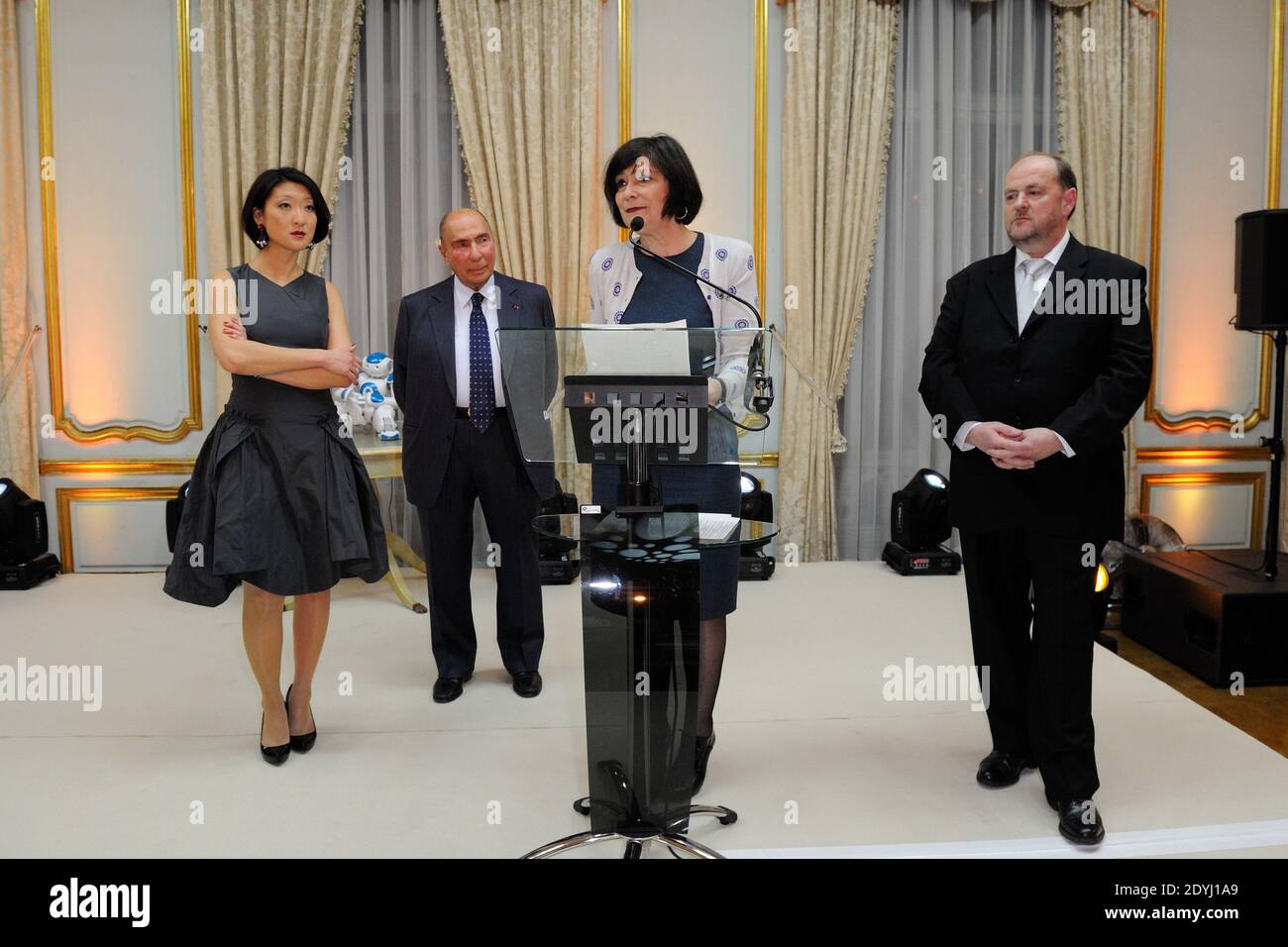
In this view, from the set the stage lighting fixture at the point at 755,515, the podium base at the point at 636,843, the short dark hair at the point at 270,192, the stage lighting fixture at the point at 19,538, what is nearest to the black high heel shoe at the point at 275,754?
the podium base at the point at 636,843

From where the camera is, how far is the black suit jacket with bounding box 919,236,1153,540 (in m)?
2.26

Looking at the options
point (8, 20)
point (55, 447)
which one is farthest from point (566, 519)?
point (8, 20)

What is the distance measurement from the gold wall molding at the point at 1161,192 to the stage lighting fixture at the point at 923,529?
1.38 meters

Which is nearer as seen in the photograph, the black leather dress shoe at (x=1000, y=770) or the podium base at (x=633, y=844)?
the podium base at (x=633, y=844)

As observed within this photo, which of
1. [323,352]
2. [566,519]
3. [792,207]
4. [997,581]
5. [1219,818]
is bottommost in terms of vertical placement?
[1219,818]

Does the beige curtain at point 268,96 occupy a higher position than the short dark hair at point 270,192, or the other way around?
the beige curtain at point 268,96

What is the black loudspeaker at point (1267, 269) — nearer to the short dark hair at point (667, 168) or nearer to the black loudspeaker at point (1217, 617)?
the black loudspeaker at point (1217, 617)

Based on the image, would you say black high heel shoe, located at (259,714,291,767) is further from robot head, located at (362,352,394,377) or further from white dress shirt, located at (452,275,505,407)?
robot head, located at (362,352,394,377)

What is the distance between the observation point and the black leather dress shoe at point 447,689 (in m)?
3.30

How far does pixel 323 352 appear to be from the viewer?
2637 millimetres

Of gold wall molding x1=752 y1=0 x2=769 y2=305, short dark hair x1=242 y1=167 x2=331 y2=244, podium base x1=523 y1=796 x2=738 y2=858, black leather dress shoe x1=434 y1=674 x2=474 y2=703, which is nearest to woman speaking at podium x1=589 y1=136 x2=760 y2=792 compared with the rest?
podium base x1=523 y1=796 x2=738 y2=858

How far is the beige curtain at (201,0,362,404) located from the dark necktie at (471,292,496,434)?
213 centimetres

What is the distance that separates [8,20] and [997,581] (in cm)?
514
